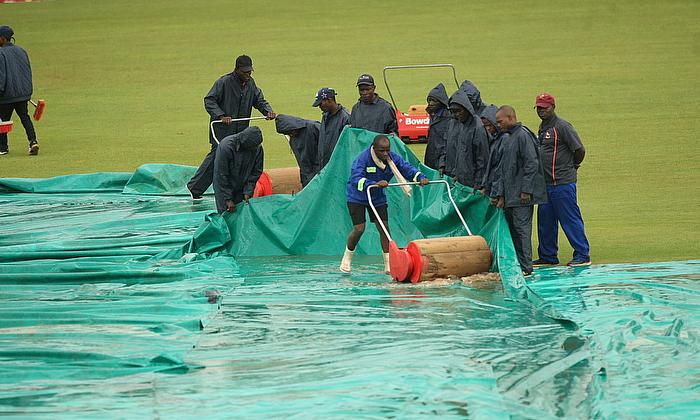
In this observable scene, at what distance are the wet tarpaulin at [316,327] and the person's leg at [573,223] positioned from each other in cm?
46

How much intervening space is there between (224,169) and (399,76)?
1379 cm

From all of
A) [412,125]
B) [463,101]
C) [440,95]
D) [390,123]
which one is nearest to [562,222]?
[463,101]

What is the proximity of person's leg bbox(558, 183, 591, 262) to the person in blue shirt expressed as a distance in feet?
4.96

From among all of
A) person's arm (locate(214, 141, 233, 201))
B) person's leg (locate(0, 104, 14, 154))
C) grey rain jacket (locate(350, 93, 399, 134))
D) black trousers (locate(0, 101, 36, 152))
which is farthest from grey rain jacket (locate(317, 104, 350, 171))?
person's leg (locate(0, 104, 14, 154))

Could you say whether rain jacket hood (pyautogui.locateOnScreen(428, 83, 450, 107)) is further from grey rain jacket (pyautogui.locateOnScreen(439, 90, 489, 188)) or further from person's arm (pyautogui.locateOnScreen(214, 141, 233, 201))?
person's arm (pyautogui.locateOnScreen(214, 141, 233, 201))

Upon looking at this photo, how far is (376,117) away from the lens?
537 inches

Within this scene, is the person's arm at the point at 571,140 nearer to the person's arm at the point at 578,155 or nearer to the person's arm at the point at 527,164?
Result: the person's arm at the point at 578,155

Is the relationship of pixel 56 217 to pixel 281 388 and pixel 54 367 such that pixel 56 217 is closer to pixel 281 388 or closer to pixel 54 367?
pixel 54 367

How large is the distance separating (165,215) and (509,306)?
585 centimetres

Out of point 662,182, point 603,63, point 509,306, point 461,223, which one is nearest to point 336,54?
point 603,63

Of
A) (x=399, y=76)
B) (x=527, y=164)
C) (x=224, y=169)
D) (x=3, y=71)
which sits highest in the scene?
(x=3, y=71)

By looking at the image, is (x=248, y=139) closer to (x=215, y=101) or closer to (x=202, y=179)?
(x=202, y=179)

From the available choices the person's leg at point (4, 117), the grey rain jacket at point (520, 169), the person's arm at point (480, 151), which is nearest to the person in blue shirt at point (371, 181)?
the person's arm at point (480, 151)

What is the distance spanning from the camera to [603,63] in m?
25.8
